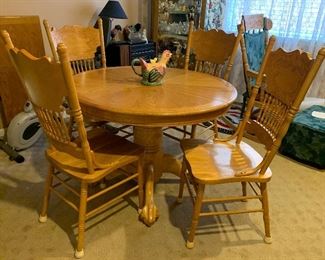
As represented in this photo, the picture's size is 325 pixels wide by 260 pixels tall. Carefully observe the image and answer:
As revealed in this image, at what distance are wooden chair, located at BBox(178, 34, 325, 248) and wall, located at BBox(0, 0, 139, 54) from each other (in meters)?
2.00

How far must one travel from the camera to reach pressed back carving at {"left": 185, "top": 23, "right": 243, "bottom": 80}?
2121mm

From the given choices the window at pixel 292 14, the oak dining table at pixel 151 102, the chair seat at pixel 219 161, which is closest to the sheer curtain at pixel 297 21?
the window at pixel 292 14

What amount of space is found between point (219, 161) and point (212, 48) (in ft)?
3.53

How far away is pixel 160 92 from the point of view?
1.57 meters

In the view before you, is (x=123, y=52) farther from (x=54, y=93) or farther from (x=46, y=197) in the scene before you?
(x=54, y=93)

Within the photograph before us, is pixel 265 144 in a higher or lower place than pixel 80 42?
lower

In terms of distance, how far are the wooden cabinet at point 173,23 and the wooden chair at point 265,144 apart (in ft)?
6.42

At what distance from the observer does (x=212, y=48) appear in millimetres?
2236

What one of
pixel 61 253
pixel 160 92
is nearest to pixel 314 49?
pixel 160 92

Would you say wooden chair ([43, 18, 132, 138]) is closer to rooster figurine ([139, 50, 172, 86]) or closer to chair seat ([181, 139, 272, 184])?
rooster figurine ([139, 50, 172, 86])

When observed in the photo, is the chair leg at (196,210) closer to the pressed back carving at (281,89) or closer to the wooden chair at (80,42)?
the pressed back carving at (281,89)

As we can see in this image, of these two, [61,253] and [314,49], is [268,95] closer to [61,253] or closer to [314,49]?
[61,253]

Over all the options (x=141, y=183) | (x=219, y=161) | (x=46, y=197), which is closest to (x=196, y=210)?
(x=219, y=161)

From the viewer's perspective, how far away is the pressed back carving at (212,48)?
212 cm
